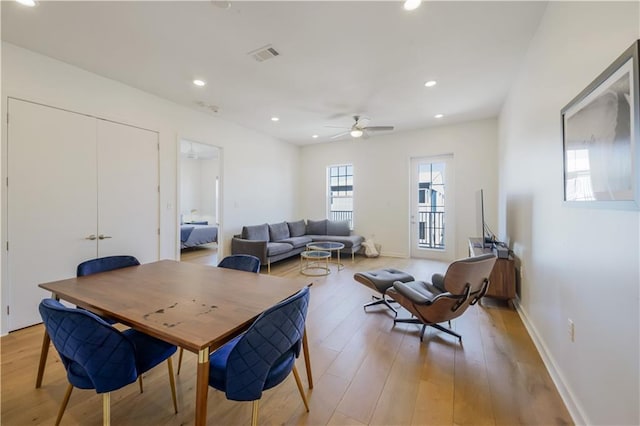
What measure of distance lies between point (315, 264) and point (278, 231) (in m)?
1.18

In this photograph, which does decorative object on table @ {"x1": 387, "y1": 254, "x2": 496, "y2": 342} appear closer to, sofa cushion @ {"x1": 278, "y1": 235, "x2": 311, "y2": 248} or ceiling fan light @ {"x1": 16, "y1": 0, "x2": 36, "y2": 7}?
sofa cushion @ {"x1": 278, "y1": 235, "x2": 311, "y2": 248}

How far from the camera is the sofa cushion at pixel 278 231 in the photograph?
566 centimetres

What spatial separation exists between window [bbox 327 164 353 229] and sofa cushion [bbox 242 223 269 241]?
83.8 inches

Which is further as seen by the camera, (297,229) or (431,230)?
(297,229)

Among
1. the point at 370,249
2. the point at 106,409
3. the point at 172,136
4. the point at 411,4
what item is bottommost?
the point at 106,409

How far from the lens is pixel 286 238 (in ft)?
19.6

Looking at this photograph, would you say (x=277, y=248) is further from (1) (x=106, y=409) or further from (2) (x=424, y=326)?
(1) (x=106, y=409)

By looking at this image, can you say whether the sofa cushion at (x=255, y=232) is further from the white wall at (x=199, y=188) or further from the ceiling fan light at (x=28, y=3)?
the white wall at (x=199, y=188)

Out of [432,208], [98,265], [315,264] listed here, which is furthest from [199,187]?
[432,208]

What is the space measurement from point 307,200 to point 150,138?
165 inches

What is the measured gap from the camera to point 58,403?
1641mm

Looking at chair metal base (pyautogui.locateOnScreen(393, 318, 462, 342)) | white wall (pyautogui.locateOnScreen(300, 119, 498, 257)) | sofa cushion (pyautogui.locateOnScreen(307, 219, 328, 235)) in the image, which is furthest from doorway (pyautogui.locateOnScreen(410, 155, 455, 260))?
chair metal base (pyautogui.locateOnScreen(393, 318, 462, 342))

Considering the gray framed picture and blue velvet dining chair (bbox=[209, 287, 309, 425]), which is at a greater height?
the gray framed picture

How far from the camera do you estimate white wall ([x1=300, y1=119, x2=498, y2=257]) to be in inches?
202
